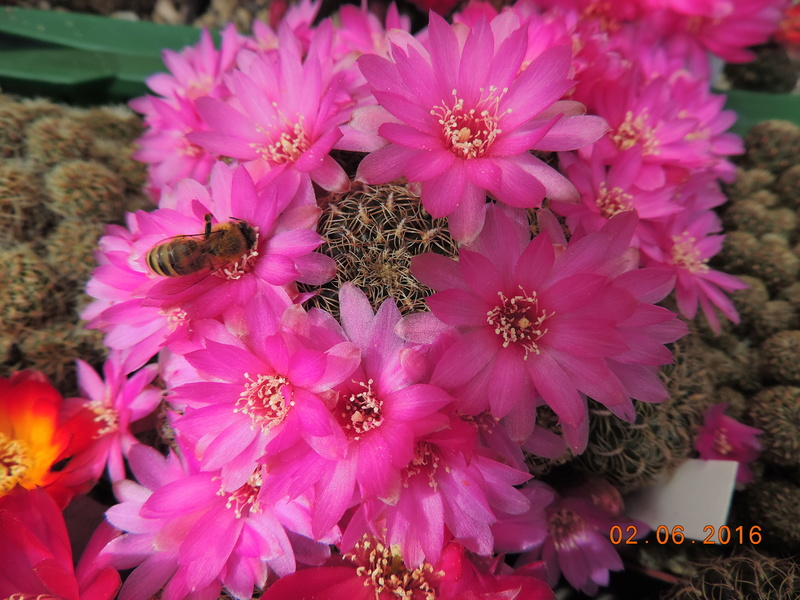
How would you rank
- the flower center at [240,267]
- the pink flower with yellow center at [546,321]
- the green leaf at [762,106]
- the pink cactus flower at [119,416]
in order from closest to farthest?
the pink flower with yellow center at [546,321] < the flower center at [240,267] < the pink cactus flower at [119,416] < the green leaf at [762,106]

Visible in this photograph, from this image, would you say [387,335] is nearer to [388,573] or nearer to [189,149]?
[388,573]

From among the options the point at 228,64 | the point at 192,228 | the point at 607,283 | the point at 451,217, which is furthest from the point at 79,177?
the point at 607,283

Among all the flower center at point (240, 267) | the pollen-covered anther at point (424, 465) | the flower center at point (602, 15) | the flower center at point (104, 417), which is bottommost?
Result: the flower center at point (104, 417)

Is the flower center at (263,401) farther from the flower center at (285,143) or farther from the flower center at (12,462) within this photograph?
the flower center at (12,462)

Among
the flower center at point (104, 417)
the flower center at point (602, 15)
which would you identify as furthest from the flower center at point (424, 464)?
the flower center at point (602, 15)

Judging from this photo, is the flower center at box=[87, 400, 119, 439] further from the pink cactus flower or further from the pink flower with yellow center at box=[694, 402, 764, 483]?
the pink flower with yellow center at box=[694, 402, 764, 483]

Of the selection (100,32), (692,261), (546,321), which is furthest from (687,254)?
(100,32)

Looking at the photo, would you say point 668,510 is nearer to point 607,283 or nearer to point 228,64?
point 607,283
